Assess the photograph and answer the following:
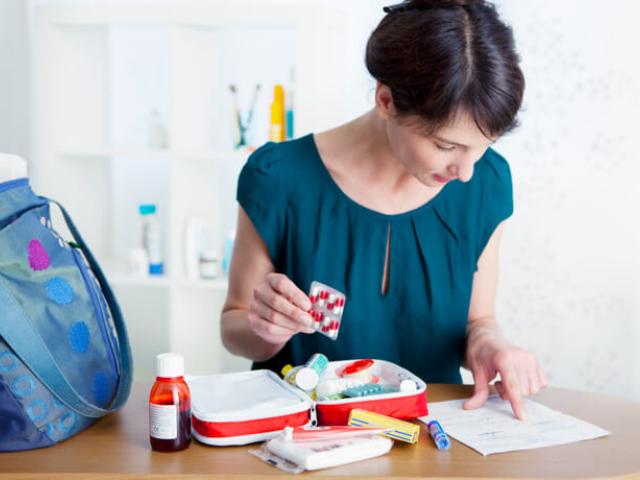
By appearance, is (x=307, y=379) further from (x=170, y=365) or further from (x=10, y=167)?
(x=10, y=167)

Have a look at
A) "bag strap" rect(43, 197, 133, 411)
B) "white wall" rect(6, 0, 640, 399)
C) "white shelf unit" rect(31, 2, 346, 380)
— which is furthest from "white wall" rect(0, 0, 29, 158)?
"bag strap" rect(43, 197, 133, 411)

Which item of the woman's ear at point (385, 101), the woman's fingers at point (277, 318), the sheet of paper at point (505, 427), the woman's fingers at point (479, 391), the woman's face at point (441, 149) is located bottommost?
the sheet of paper at point (505, 427)

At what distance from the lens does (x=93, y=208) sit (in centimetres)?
313

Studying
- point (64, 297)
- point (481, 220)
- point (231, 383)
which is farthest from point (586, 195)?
point (64, 297)

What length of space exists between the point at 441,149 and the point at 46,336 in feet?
2.21

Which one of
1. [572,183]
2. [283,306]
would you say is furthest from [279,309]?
[572,183]

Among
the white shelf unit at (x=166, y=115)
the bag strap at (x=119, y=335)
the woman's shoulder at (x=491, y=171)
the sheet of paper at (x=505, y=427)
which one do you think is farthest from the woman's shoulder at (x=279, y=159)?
the white shelf unit at (x=166, y=115)

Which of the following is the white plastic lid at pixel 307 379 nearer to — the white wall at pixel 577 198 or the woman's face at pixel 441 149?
the woman's face at pixel 441 149

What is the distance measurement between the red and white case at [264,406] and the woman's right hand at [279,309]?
81mm

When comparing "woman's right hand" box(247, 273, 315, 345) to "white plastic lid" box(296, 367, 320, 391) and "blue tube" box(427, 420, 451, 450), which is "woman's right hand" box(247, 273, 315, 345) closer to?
"white plastic lid" box(296, 367, 320, 391)

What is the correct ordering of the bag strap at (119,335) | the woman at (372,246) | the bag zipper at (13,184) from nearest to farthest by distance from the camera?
the bag zipper at (13,184), the bag strap at (119,335), the woman at (372,246)

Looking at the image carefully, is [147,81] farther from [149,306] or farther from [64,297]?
[64,297]

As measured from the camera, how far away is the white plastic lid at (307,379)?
120 centimetres

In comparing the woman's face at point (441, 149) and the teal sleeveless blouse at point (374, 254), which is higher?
the woman's face at point (441, 149)
